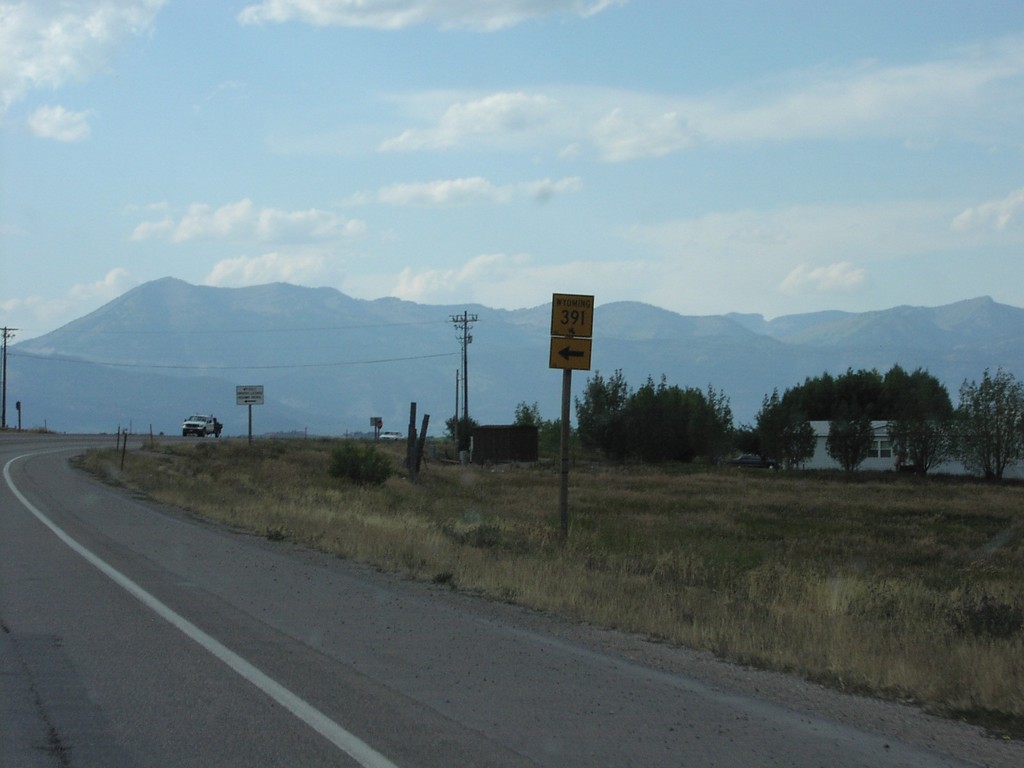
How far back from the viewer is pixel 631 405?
86.6 metres

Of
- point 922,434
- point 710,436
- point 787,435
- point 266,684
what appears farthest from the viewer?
point 710,436

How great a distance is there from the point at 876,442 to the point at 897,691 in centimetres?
8259

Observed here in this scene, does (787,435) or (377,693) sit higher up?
(787,435)

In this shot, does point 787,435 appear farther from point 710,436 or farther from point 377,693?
point 377,693

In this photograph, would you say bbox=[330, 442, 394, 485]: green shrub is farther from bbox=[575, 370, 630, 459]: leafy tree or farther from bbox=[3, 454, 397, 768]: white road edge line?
bbox=[575, 370, 630, 459]: leafy tree

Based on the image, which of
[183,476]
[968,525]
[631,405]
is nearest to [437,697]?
[968,525]

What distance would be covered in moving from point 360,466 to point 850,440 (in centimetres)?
4376

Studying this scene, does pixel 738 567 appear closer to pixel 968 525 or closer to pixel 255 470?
pixel 968 525

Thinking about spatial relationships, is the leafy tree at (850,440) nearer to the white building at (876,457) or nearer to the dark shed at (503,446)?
the white building at (876,457)

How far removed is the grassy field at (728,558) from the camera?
356 inches

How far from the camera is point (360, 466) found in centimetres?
3969

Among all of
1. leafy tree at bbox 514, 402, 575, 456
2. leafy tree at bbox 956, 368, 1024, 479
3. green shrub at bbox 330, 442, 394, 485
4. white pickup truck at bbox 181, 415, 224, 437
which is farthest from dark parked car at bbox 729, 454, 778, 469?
green shrub at bbox 330, 442, 394, 485

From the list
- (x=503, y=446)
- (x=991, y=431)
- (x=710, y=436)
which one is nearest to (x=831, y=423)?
(x=991, y=431)

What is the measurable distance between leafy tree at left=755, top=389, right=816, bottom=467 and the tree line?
0.23ft
